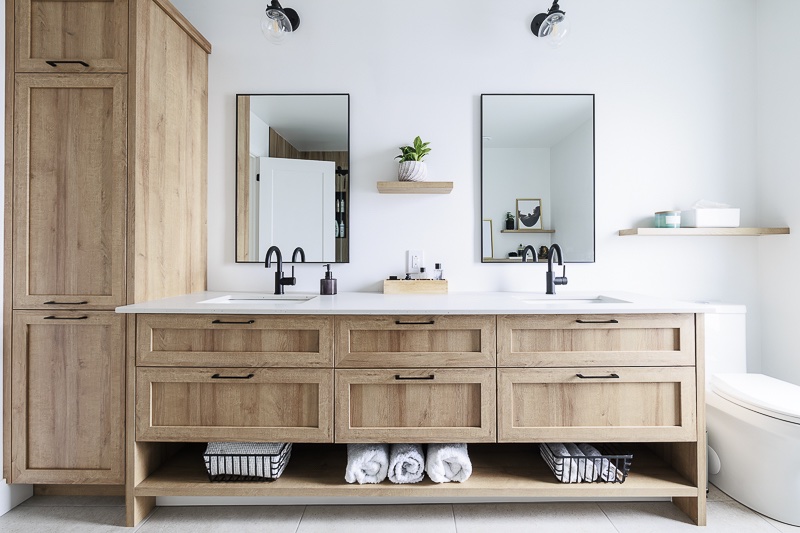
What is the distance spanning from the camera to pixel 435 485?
5.94ft

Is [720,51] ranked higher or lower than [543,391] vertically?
higher

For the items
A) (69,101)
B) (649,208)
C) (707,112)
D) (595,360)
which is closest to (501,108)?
(649,208)

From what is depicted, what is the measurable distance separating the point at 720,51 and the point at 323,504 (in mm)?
3147

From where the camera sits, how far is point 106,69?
6.19 feet

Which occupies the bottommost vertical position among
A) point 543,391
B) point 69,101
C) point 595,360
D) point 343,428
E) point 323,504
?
point 323,504

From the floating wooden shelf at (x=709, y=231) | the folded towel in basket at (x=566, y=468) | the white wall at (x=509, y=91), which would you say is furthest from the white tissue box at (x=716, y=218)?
the folded towel in basket at (x=566, y=468)

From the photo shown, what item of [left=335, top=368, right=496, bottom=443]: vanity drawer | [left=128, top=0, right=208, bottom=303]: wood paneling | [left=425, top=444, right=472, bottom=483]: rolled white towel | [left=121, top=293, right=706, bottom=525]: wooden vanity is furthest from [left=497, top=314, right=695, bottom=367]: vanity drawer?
[left=128, top=0, right=208, bottom=303]: wood paneling

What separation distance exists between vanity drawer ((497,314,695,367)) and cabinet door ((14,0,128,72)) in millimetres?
2005

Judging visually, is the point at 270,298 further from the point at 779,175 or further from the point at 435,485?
the point at 779,175

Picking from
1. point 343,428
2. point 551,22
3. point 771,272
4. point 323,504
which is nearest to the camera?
point 343,428

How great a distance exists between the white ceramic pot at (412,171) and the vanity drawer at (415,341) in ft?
2.91

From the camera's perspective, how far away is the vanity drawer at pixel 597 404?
1788mm

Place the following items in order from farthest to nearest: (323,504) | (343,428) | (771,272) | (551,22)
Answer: (771,272) → (551,22) → (323,504) → (343,428)

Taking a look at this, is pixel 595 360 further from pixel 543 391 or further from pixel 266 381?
pixel 266 381
